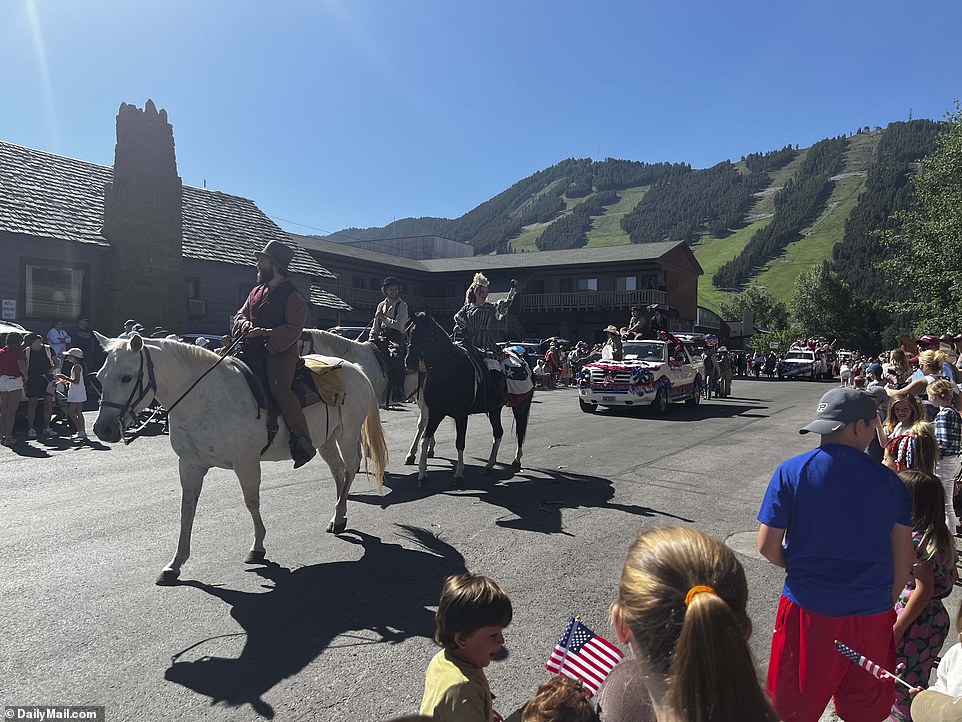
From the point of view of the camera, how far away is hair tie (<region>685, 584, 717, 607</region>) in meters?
1.56

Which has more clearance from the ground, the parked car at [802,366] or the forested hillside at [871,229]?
the forested hillside at [871,229]

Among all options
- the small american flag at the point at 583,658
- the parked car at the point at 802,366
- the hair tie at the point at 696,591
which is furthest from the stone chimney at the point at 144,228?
the parked car at the point at 802,366

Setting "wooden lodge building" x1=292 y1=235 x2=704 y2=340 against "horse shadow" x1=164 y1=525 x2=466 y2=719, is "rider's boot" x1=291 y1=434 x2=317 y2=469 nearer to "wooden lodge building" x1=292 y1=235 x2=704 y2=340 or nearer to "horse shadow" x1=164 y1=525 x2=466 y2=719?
"horse shadow" x1=164 y1=525 x2=466 y2=719

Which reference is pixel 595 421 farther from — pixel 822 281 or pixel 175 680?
pixel 822 281

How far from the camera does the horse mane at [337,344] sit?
374 inches

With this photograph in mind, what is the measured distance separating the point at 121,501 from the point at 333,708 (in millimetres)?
5456

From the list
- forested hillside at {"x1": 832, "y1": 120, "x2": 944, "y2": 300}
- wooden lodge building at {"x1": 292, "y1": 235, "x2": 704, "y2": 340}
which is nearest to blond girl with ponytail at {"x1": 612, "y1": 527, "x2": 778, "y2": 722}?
wooden lodge building at {"x1": 292, "y1": 235, "x2": 704, "y2": 340}

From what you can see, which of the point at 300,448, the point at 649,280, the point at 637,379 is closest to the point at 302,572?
the point at 300,448

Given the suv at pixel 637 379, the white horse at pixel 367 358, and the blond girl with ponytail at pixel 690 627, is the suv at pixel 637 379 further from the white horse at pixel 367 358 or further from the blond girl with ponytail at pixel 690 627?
the blond girl with ponytail at pixel 690 627

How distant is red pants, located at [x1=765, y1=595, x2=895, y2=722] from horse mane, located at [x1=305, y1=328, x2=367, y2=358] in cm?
782

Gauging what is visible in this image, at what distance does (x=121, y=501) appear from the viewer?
7578 mm

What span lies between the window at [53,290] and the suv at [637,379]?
734 inches

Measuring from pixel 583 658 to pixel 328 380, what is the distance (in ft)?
16.3

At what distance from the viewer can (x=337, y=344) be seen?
9.76 m
